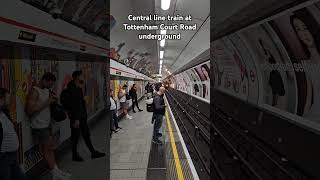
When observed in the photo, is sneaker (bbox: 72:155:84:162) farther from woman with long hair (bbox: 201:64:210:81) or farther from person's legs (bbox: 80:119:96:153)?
woman with long hair (bbox: 201:64:210:81)

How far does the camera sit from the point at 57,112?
340cm

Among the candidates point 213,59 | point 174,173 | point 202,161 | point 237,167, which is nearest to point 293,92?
point 237,167

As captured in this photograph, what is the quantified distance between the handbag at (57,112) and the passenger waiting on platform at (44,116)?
5 cm

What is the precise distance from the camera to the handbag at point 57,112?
3346mm

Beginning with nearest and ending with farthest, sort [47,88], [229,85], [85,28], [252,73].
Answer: [47,88], [85,28], [252,73], [229,85]

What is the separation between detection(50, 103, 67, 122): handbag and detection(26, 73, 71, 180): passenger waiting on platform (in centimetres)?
5

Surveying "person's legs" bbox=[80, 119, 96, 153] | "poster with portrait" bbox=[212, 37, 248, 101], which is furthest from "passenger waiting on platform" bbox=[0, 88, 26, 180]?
"poster with portrait" bbox=[212, 37, 248, 101]

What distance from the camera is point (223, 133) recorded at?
798 cm

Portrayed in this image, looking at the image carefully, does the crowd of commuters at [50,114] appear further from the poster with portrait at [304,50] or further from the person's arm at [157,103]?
the poster with portrait at [304,50]

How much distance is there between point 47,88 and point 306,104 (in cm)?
372

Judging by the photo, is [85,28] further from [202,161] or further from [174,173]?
[202,161]

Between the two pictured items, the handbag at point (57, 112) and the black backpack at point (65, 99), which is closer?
the handbag at point (57, 112)

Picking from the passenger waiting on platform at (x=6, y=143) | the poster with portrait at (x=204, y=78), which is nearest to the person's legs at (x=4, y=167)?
the passenger waiting on platform at (x=6, y=143)

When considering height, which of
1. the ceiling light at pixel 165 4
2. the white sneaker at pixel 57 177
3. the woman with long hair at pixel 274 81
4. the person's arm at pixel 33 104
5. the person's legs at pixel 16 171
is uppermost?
the ceiling light at pixel 165 4
